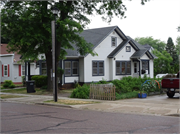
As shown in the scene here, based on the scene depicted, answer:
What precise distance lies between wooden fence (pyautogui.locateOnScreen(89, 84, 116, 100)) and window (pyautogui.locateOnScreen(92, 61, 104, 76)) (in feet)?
35.2

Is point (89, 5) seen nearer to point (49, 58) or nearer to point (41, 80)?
point (49, 58)

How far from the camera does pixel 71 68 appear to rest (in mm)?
27672

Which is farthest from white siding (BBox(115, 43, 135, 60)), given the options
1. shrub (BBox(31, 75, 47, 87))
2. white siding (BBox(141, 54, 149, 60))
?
shrub (BBox(31, 75, 47, 87))

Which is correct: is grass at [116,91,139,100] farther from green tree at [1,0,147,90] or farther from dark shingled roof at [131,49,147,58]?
dark shingled roof at [131,49,147,58]

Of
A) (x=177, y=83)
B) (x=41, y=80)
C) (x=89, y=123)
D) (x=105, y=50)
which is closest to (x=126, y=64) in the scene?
(x=105, y=50)

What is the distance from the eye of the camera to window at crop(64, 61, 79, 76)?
27.4 m

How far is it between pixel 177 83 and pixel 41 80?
1474 centimetres

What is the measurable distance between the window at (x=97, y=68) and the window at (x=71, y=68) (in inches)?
76.9

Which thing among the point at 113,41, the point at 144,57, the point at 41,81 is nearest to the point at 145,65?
the point at 144,57

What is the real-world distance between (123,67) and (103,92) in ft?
47.3

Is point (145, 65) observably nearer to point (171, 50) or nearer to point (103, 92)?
point (103, 92)

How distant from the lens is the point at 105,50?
97.7 feet

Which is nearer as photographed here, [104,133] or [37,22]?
[104,133]

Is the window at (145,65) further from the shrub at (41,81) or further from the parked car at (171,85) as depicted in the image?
the parked car at (171,85)
